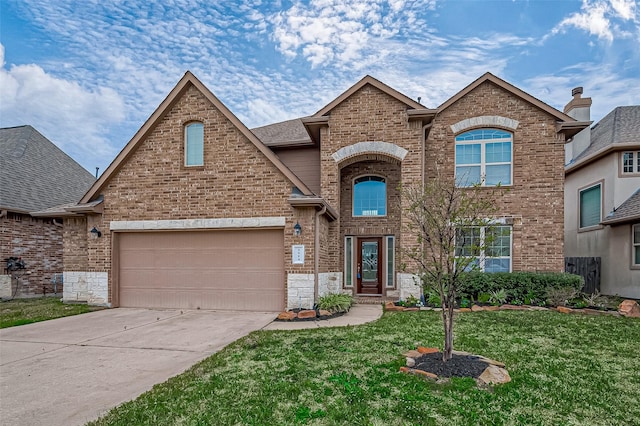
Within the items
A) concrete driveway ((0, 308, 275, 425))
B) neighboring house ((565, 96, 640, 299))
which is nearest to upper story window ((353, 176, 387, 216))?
concrete driveway ((0, 308, 275, 425))

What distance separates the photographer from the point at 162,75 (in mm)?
16047

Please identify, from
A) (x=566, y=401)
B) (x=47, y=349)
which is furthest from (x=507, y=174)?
(x=47, y=349)

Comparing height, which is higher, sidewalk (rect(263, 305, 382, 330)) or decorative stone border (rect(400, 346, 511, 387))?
decorative stone border (rect(400, 346, 511, 387))

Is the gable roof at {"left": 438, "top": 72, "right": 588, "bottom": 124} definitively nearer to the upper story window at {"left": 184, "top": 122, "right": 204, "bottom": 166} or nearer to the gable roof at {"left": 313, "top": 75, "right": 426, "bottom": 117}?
the gable roof at {"left": 313, "top": 75, "right": 426, "bottom": 117}

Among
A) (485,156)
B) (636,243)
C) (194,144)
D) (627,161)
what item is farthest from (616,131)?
(194,144)

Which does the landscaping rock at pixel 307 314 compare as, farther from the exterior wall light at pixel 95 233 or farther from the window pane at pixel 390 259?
the exterior wall light at pixel 95 233

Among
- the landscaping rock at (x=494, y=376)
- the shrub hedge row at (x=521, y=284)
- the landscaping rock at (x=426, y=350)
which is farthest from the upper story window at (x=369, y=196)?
the landscaping rock at (x=494, y=376)

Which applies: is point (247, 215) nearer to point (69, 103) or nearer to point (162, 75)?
point (162, 75)

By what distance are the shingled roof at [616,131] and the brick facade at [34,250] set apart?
2144 centimetres

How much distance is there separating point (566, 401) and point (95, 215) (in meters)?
11.9

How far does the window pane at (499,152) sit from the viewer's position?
1234 cm

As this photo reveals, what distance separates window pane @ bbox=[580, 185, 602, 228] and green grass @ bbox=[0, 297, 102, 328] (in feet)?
60.1

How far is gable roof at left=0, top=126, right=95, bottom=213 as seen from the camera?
13695mm

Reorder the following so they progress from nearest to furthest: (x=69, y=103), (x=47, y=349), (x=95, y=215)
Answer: (x=47, y=349), (x=95, y=215), (x=69, y=103)
